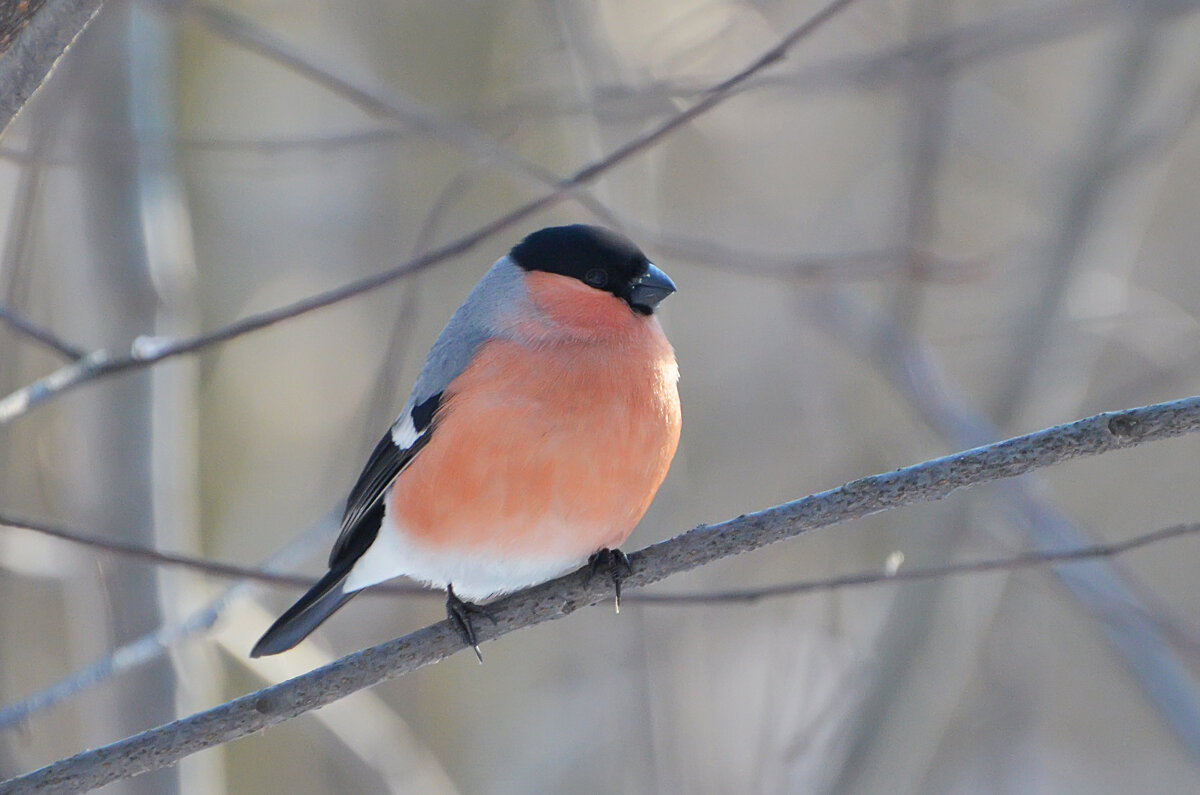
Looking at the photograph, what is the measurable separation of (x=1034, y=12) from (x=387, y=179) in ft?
14.6

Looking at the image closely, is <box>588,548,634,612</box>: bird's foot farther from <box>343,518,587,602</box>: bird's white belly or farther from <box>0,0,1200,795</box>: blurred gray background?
<box>0,0,1200,795</box>: blurred gray background

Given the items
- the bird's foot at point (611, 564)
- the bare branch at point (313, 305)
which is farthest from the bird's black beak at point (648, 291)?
the bare branch at point (313, 305)

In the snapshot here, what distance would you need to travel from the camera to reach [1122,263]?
4.53 m

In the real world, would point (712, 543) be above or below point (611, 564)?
below

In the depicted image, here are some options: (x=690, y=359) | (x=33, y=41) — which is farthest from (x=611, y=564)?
(x=690, y=359)

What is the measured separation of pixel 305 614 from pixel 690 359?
163 inches

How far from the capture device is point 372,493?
2.98m

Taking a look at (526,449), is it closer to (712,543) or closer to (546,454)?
(546,454)

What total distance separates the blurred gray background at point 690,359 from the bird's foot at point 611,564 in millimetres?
671

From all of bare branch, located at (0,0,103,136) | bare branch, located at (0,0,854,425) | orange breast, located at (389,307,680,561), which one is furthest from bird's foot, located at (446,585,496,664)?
bare branch, located at (0,0,103,136)

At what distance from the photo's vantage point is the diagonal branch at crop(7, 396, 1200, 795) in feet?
6.09

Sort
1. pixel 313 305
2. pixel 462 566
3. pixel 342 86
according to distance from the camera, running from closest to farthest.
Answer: pixel 313 305
pixel 342 86
pixel 462 566

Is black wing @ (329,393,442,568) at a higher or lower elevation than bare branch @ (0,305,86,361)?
higher

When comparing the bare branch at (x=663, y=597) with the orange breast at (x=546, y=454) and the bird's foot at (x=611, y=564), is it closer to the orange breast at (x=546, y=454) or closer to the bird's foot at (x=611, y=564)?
the bird's foot at (x=611, y=564)
